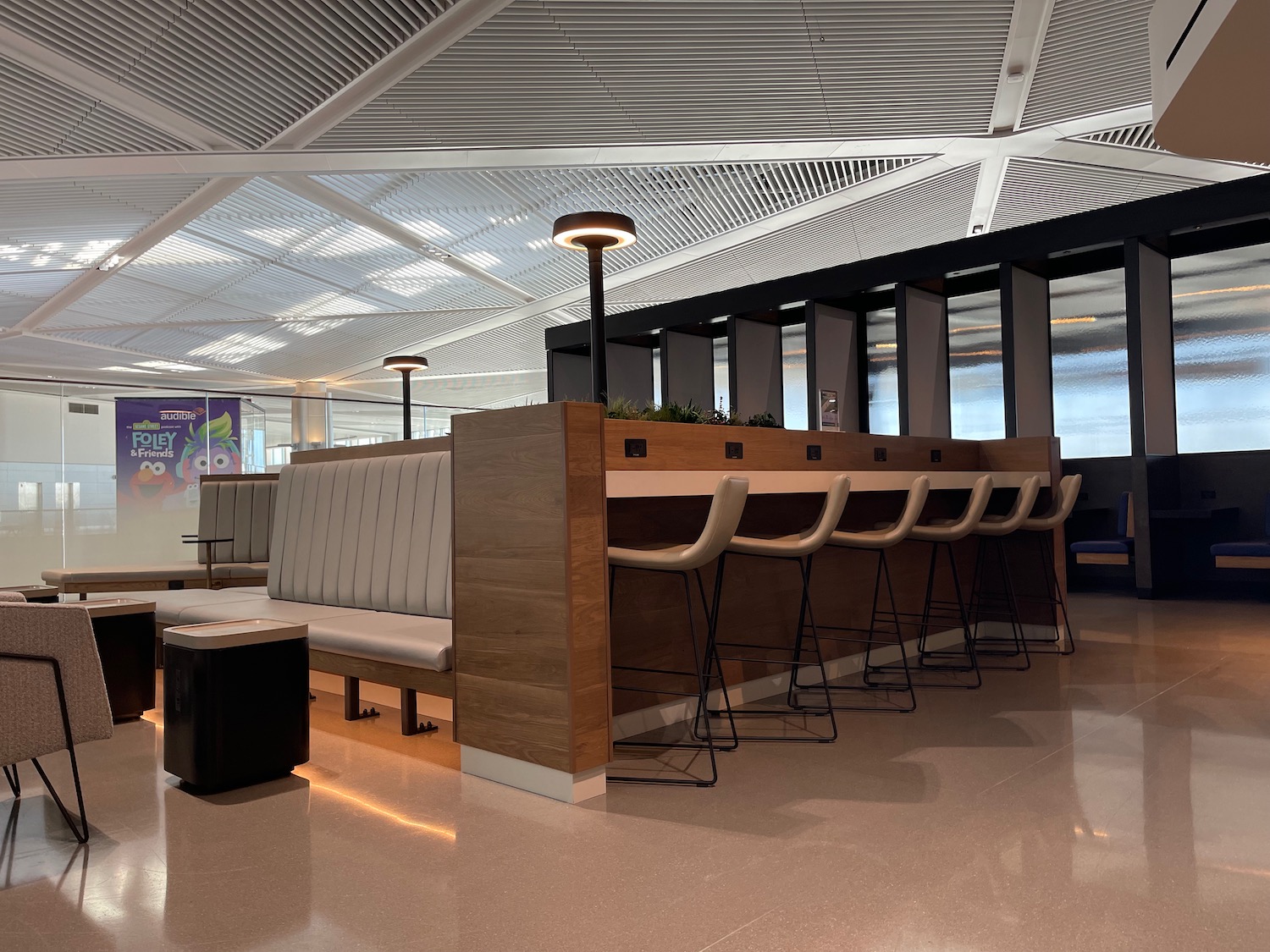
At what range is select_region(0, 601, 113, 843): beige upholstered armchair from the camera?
7.48ft

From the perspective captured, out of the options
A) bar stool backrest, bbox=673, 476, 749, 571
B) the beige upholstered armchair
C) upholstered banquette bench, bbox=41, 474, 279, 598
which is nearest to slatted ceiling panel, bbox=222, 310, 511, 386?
upholstered banquette bench, bbox=41, 474, 279, 598

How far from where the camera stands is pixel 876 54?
17.1ft

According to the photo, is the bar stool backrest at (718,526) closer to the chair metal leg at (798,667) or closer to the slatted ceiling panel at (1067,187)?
the chair metal leg at (798,667)

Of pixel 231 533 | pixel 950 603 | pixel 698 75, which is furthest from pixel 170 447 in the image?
pixel 950 603

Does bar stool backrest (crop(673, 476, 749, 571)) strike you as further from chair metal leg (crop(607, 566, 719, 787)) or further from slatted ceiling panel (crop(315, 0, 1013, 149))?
slatted ceiling panel (crop(315, 0, 1013, 149))

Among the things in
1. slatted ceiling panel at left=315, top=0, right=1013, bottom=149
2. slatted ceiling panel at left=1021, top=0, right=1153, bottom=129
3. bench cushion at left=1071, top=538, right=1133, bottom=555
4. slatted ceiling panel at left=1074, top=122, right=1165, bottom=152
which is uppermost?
slatted ceiling panel at left=315, top=0, right=1013, bottom=149

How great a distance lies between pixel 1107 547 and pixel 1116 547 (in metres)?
0.07

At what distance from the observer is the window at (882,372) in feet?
32.3

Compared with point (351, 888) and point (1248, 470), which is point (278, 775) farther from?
point (1248, 470)

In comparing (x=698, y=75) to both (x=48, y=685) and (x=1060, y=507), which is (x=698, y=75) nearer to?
(x=1060, y=507)

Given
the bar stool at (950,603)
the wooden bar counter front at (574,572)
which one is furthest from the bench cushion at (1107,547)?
the wooden bar counter front at (574,572)

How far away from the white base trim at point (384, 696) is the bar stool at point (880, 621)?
1497mm

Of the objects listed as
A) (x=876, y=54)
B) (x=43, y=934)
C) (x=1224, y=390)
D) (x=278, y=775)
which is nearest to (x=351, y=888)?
(x=43, y=934)

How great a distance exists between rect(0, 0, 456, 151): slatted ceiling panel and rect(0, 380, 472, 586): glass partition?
272cm
